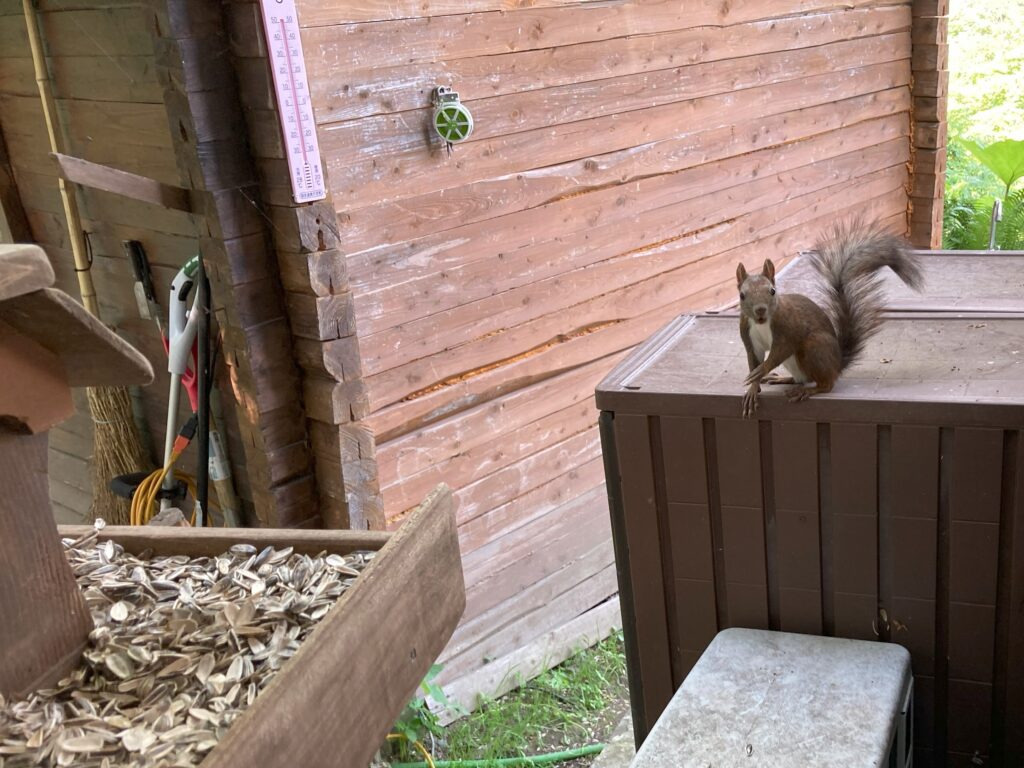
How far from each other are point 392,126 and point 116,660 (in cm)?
261

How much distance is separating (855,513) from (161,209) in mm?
2455

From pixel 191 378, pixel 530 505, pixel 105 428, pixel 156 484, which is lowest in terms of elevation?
pixel 530 505

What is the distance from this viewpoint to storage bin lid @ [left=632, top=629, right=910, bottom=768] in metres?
1.76

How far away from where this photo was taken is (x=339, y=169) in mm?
3352

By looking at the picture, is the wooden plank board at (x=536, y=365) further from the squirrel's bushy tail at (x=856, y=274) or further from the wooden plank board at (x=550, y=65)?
the squirrel's bushy tail at (x=856, y=274)

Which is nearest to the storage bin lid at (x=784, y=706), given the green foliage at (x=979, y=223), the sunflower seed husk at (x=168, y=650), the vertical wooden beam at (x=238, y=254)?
the sunflower seed husk at (x=168, y=650)

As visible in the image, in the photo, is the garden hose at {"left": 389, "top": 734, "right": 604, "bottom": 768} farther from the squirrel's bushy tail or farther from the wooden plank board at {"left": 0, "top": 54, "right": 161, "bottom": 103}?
the wooden plank board at {"left": 0, "top": 54, "right": 161, "bottom": 103}

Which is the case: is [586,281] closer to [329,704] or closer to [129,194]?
[129,194]

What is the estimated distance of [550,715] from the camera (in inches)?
165

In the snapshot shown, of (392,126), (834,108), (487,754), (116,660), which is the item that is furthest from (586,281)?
(116,660)

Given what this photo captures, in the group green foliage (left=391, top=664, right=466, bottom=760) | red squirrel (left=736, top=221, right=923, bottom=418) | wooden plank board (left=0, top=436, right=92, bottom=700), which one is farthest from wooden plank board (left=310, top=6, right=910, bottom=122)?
wooden plank board (left=0, top=436, right=92, bottom=700)

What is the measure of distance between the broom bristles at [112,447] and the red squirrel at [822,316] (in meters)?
2.57

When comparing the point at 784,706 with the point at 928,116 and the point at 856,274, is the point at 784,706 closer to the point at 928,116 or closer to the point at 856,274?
the point at 856,274

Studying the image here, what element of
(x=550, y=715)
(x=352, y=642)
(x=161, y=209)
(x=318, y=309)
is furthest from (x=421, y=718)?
(x=352, y=642)
